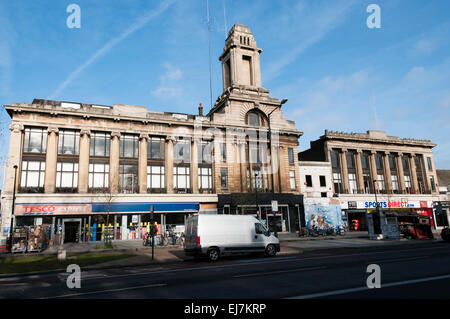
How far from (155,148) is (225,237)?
22.3 meters

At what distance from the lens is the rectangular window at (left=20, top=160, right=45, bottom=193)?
3134cm

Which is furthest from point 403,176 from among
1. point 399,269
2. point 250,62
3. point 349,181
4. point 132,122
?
point 399,269

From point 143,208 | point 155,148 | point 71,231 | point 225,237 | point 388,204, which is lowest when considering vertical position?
point 225,237

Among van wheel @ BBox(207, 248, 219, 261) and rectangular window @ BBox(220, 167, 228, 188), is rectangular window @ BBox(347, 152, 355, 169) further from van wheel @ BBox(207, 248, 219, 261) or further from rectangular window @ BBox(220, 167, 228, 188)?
van wheel @ BBox(207, 248, 219, 261)

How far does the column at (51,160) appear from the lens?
104 ft

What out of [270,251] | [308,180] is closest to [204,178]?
[308,180]

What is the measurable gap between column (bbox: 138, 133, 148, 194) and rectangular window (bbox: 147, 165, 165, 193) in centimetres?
64

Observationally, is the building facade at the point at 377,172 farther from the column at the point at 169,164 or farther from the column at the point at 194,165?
the column at the point at 169,164

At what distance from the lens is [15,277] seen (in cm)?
1290

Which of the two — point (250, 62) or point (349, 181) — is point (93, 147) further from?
point (349, 181)

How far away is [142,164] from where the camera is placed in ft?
119

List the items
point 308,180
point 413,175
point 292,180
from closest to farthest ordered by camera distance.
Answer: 1. point 292,180
2. point 308,180
3. point 413,175

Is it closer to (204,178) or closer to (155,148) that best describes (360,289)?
(204,178)

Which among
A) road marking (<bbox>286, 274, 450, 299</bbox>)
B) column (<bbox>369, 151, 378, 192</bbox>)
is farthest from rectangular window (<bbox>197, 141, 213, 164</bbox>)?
road marking (<bbox>286, 274, 450, 299</bbox>)
